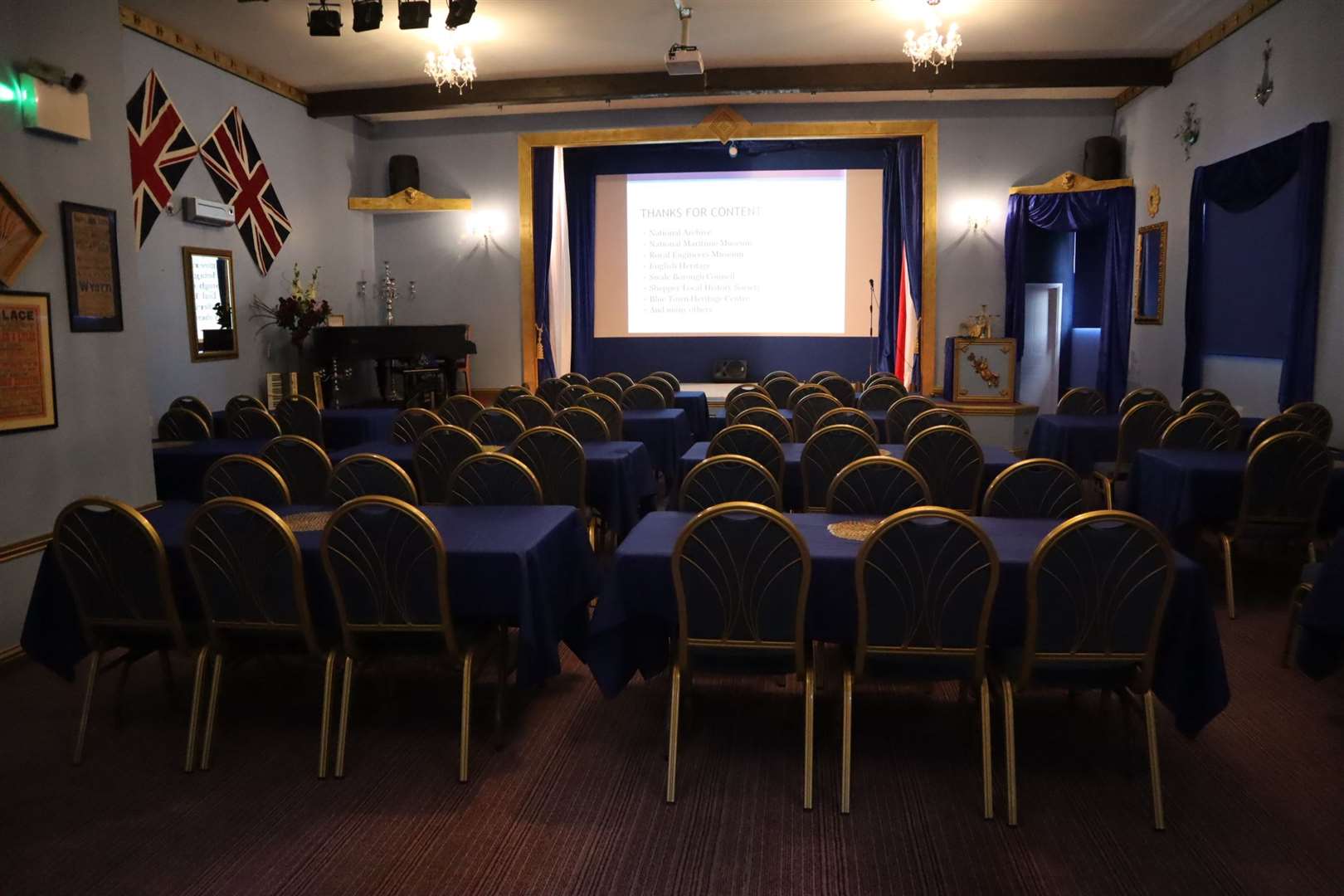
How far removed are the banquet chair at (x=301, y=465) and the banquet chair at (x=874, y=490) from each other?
2588 mm

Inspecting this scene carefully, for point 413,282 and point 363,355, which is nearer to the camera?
point 363,355

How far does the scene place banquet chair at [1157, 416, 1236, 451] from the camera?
17.8 feet

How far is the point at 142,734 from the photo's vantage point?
339 cm

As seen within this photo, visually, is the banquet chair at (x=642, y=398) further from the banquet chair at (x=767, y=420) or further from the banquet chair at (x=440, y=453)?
the banquet chair at (x=440, y=453)

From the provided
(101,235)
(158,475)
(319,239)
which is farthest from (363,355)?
(101,235)

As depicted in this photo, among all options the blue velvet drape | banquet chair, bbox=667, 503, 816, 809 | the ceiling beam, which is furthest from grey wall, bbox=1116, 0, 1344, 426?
banquet chair, bbox=667, 503, 816, 809

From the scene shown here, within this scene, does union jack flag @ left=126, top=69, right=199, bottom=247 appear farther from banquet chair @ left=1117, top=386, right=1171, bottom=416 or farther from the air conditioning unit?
banquet chair @ left=1117, top=386, right=1171, bottom=416

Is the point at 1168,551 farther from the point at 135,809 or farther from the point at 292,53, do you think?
the point at 292,53

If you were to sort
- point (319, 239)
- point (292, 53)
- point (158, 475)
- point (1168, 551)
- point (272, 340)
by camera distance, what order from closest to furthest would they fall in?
1. point (1168, 551)
2. point (158, 475)
3. point (292, 53)
4. point (272, 340)
5. point (319, 239)

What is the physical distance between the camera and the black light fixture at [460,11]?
22.1 feet

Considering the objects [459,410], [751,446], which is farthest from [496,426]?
[751,446]

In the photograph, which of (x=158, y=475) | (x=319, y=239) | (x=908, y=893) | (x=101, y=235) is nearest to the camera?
(x=908, y=893)

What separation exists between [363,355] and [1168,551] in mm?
8909

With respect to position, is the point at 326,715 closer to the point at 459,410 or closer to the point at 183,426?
the point at 459,410
